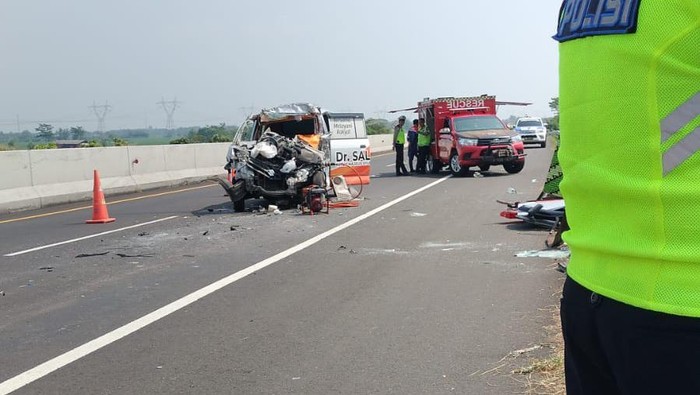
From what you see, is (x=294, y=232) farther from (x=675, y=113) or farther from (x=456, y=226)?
(x=675, y=113)

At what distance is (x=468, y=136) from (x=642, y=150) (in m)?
21.4

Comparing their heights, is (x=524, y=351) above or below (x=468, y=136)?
below

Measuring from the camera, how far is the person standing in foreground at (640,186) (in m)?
1.48

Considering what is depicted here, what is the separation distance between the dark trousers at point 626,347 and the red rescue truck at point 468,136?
817 inches

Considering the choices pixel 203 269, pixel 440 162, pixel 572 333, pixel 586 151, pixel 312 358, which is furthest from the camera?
pixel 440 162

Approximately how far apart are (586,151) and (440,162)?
75.0ft

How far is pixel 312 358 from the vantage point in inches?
214

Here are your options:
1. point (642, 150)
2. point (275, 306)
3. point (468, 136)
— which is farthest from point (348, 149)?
point (642, 150)

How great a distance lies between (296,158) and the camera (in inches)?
598

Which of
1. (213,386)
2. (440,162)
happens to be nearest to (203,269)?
(213,386)

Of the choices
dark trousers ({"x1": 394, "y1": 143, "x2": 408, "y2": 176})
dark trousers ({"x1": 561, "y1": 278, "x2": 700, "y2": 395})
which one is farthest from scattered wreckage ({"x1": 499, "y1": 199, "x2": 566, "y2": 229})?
dark trousers ({"x1": 394, "y1": 143, "x2": 408, "y2": 176})

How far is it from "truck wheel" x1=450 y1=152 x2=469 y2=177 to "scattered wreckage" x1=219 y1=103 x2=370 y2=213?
6.15 m

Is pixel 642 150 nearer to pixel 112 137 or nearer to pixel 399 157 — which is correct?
pixel 399 157

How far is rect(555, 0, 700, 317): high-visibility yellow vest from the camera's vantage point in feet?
4.87
